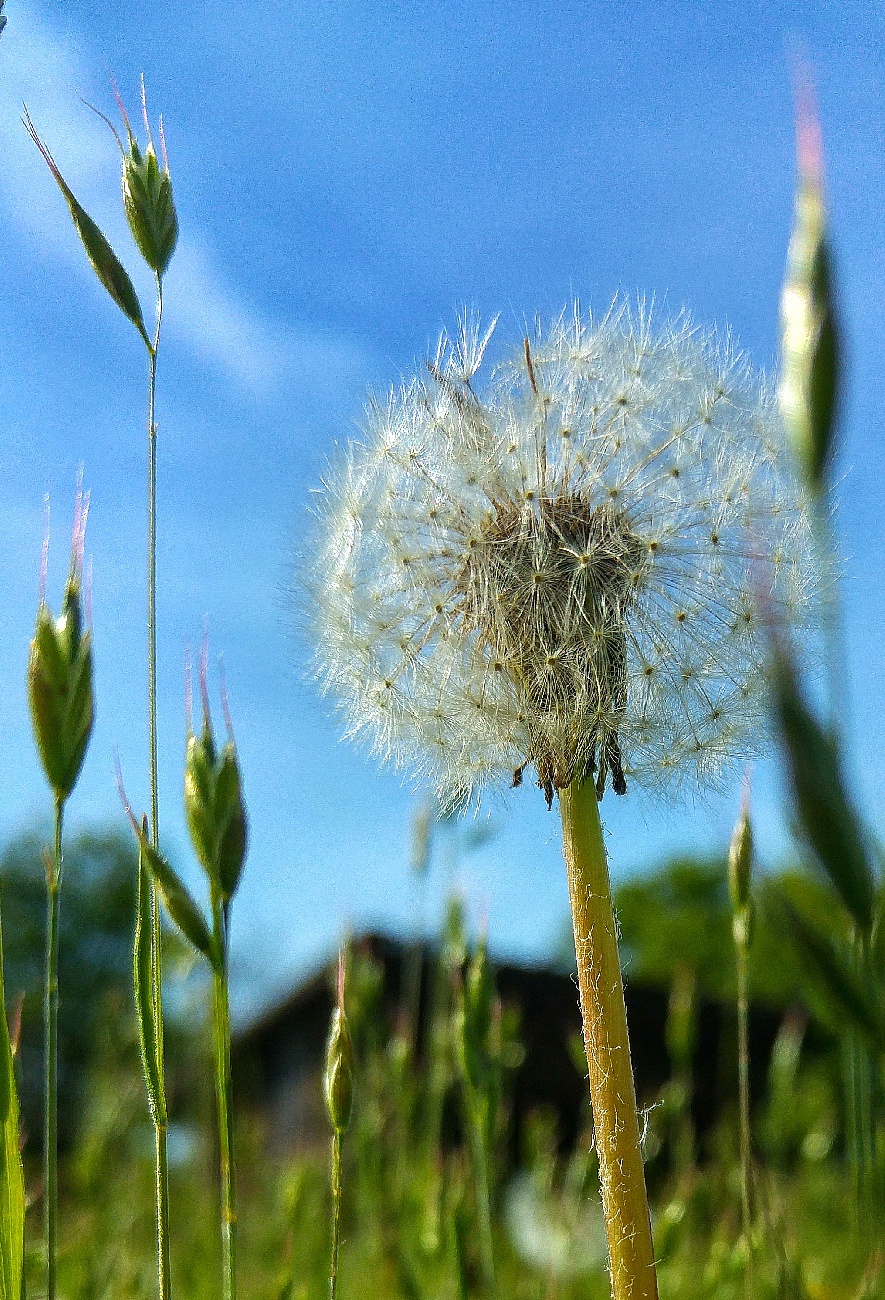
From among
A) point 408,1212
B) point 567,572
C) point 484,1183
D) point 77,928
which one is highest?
point 77,928

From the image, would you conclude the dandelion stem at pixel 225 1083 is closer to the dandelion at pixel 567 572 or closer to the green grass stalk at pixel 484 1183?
the green grass stalk at pixel 484 1183

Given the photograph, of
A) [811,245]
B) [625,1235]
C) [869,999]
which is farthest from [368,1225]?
[811,245]

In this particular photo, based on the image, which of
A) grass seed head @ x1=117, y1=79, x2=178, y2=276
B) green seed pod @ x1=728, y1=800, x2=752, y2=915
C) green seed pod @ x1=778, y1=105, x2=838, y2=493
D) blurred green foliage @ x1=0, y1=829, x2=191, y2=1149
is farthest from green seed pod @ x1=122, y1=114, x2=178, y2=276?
blurred green foliage @ x1=0, y1=829, x2=191, y2=1149

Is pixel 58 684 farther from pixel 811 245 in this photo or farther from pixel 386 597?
pixel 386 597

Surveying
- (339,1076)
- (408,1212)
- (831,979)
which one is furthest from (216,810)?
(408,1212)

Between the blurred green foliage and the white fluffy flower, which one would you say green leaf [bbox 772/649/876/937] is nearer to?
the white fluffy flower

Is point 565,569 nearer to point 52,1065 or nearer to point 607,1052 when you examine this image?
point 607,1052

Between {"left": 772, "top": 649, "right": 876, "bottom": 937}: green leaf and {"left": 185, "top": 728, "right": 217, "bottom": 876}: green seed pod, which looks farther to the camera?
{"left": 185, "top": 728, "right": 217, "bottom": 876}: green seed pod
